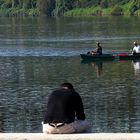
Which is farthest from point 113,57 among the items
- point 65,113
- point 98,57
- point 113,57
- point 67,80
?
point 65,113

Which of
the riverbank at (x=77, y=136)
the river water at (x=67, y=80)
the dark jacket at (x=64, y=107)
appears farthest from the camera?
the river water at (x=67, y=80)

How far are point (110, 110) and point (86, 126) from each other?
16.3 m

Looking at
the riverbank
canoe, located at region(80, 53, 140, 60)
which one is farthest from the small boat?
the riverbank

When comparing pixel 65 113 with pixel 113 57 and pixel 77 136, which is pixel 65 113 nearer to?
pixel 77 136

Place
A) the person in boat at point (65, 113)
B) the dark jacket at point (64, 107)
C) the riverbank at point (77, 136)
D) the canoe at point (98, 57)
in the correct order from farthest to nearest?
the canoe at point (98, 57), the dark jacket at point (64, 107), the person in boat at point (65, 113), the riverbank at point (77, 136)

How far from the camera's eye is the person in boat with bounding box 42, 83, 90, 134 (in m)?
15.9

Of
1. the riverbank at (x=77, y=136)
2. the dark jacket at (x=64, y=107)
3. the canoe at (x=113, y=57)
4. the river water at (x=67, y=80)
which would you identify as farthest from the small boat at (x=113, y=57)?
the riverbank at (x=77, y=136)

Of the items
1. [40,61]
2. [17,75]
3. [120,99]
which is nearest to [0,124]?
[120,99]

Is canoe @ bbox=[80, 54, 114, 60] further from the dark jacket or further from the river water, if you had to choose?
the dark jacket

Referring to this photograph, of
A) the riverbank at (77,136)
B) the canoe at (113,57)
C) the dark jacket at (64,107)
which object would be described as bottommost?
the canoe at (113,57)

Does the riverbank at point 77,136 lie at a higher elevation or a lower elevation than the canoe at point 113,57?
higher

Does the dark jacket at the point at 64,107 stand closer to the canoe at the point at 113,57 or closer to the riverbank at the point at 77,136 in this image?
the riverbank at the point at 77,136

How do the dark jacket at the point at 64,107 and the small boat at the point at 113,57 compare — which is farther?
the small boat at the point at 113,57

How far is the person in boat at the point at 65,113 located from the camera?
15.9 metres
